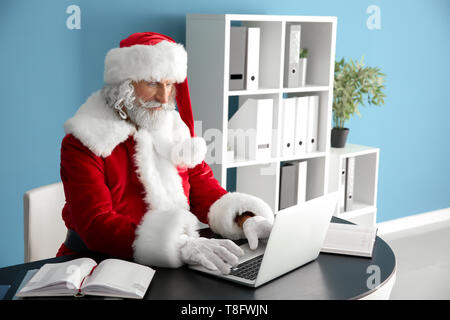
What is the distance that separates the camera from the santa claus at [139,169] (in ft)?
5.30

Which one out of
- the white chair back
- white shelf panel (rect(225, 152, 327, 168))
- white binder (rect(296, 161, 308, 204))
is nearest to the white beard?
the white chair back

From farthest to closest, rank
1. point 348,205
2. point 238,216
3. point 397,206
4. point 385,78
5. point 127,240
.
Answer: point 397,206
point 385,78
point 348,205
point 238,216
point 127,240

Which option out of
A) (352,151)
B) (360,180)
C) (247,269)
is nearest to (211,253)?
(247,269)

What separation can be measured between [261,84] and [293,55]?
236mm

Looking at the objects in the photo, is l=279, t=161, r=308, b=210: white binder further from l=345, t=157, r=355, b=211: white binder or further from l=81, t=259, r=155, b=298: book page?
l=81, t=259, r=155, b=298: book page

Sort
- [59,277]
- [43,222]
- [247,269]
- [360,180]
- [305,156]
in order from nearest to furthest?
[59,277]
[247,269]
[43,222]
[305,156]
[360,180]

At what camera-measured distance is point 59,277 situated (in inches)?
51.9

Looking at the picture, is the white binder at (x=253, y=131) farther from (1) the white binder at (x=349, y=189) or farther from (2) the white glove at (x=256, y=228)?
(2) the white glove at (x=256, y=228)

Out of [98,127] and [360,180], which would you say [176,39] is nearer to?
[98,127]

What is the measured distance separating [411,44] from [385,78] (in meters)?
0.35

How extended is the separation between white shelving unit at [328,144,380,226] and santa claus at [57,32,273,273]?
1634 mm

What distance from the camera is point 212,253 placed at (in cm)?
148
